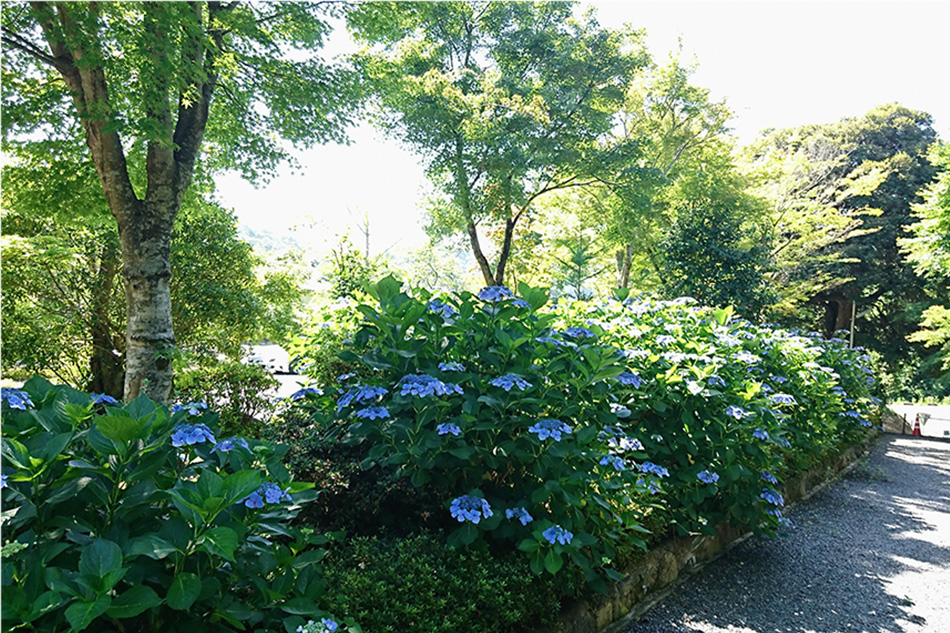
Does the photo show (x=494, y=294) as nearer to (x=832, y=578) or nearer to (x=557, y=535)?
(x=557, y=535)

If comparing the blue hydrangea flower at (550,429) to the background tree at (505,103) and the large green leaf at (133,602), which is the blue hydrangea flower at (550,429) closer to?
the large green leaf at (133,602)

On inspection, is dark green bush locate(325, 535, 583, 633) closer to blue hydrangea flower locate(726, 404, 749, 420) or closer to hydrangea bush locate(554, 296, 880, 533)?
hydrangea bush locate(554, 296, 880, 533)

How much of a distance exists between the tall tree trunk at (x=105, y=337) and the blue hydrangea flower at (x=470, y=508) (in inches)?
225

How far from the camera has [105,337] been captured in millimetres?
6402

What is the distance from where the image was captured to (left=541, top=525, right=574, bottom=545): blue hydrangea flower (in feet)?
6.17

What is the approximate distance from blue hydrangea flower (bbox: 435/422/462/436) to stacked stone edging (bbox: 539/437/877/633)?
2.41ft

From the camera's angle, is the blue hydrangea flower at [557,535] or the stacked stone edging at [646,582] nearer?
the blue hydrangea flower at [557,535]

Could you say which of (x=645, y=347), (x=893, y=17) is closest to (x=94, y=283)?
(x=645, y=347)

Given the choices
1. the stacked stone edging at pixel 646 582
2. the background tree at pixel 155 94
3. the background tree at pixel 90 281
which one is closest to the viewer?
the stacked stone edging at pixel 646 582

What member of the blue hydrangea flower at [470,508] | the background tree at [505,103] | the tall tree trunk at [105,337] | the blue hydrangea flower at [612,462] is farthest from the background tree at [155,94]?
the background tree at [505,103]

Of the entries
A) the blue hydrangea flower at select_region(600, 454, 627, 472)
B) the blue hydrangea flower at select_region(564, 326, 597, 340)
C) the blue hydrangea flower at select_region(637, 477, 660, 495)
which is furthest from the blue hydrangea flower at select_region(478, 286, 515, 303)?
the blue hydrangea flower at select_region(637, 477, 660, 495)

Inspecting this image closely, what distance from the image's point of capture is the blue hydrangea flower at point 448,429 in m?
1.86

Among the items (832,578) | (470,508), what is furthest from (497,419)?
(832,578)

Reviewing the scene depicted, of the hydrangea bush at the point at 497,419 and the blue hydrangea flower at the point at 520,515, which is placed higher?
the hydrangea bush at the point at 497,419
